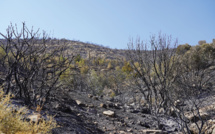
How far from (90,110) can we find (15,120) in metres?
5.29

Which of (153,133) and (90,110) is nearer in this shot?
(153,133)

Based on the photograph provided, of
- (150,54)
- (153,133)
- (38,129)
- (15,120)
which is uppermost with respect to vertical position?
(150,54)

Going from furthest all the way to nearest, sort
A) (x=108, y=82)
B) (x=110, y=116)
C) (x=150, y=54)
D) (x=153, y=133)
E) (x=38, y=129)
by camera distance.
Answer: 1. (x=108, y=82)
2. (x=150, y=54)
3. (x=110, y=116)
4. (x=153, y=133)
5. (x=38, y=129)

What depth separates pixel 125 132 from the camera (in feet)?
18.7

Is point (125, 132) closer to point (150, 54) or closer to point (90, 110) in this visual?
point (90, 110)

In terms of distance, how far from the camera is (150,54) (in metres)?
8.26

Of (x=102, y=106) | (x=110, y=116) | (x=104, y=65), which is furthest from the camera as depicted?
(x=104, y=65)

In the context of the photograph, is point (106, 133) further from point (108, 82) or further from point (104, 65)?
point (104, 65)

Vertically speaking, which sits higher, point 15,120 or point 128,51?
point 128,51

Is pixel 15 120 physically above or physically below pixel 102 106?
above

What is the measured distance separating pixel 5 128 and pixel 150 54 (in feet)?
22.7

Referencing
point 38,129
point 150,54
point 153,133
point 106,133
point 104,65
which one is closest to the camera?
point 38,129

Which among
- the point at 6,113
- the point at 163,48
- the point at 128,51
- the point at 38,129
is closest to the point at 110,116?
the point at 128,51

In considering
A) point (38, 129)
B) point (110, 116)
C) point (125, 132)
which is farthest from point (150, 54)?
point (38, 129)
